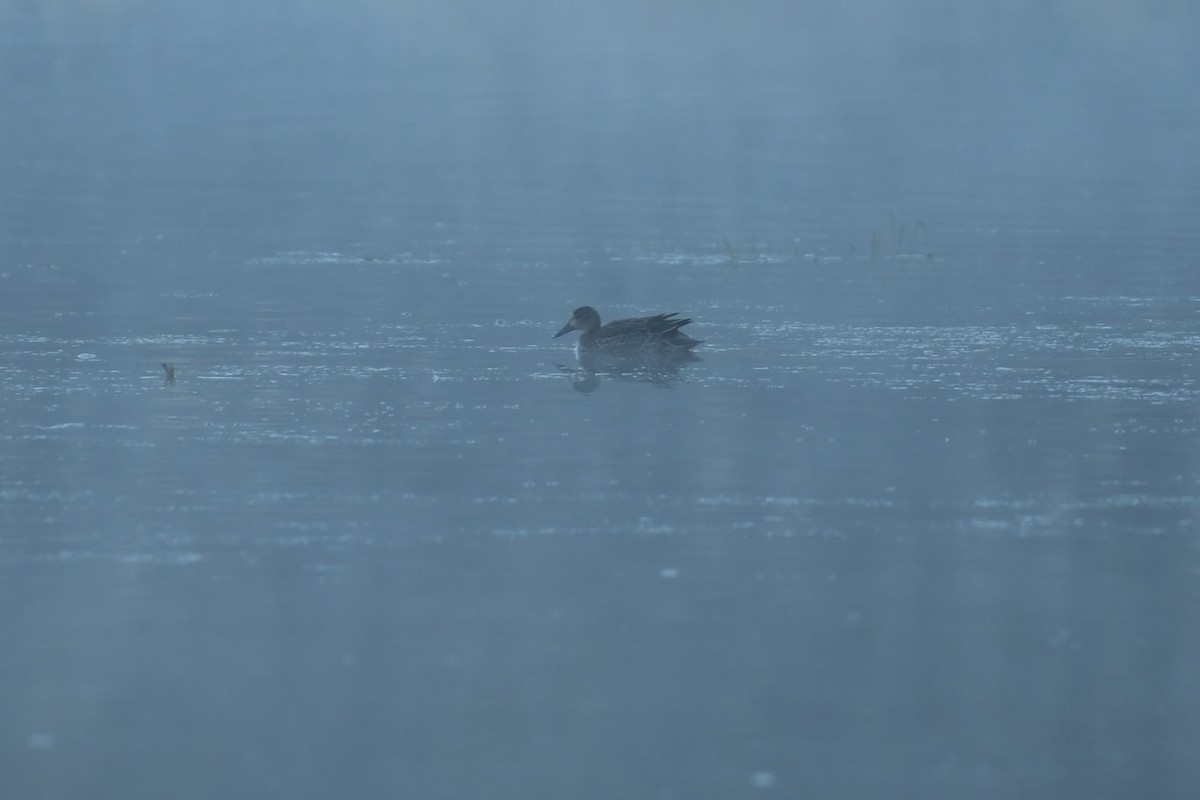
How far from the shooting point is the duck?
10.9 m

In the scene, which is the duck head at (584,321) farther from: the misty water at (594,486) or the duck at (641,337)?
the misty water at (594,486)

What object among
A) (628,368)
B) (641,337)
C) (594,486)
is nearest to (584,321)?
(641,337)

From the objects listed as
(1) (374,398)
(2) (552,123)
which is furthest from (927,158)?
(1) (374,398)

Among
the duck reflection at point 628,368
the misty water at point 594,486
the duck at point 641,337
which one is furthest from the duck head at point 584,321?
the misty water at point 594,486

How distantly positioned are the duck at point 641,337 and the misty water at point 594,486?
0.80 ft

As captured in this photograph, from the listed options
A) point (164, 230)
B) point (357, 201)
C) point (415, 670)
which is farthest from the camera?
point (357, 201)

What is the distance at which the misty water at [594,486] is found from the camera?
526 cm

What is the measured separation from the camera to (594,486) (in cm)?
775

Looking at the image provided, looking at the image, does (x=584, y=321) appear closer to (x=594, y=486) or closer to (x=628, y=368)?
(x=628, y=368)

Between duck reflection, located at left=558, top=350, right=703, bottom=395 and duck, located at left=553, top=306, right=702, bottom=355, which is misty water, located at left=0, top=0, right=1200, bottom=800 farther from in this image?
duck, located at left=553, top=306, right=702, bottom=355

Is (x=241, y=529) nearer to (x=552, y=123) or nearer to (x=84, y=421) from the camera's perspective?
(x=84, y=421)

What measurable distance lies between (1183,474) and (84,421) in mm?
4661

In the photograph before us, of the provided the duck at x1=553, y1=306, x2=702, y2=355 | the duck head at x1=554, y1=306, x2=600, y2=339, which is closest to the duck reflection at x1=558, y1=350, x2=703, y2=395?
the duck at x1=553, y1=306, x2=702, y2=355

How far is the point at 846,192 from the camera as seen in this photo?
746 inches
